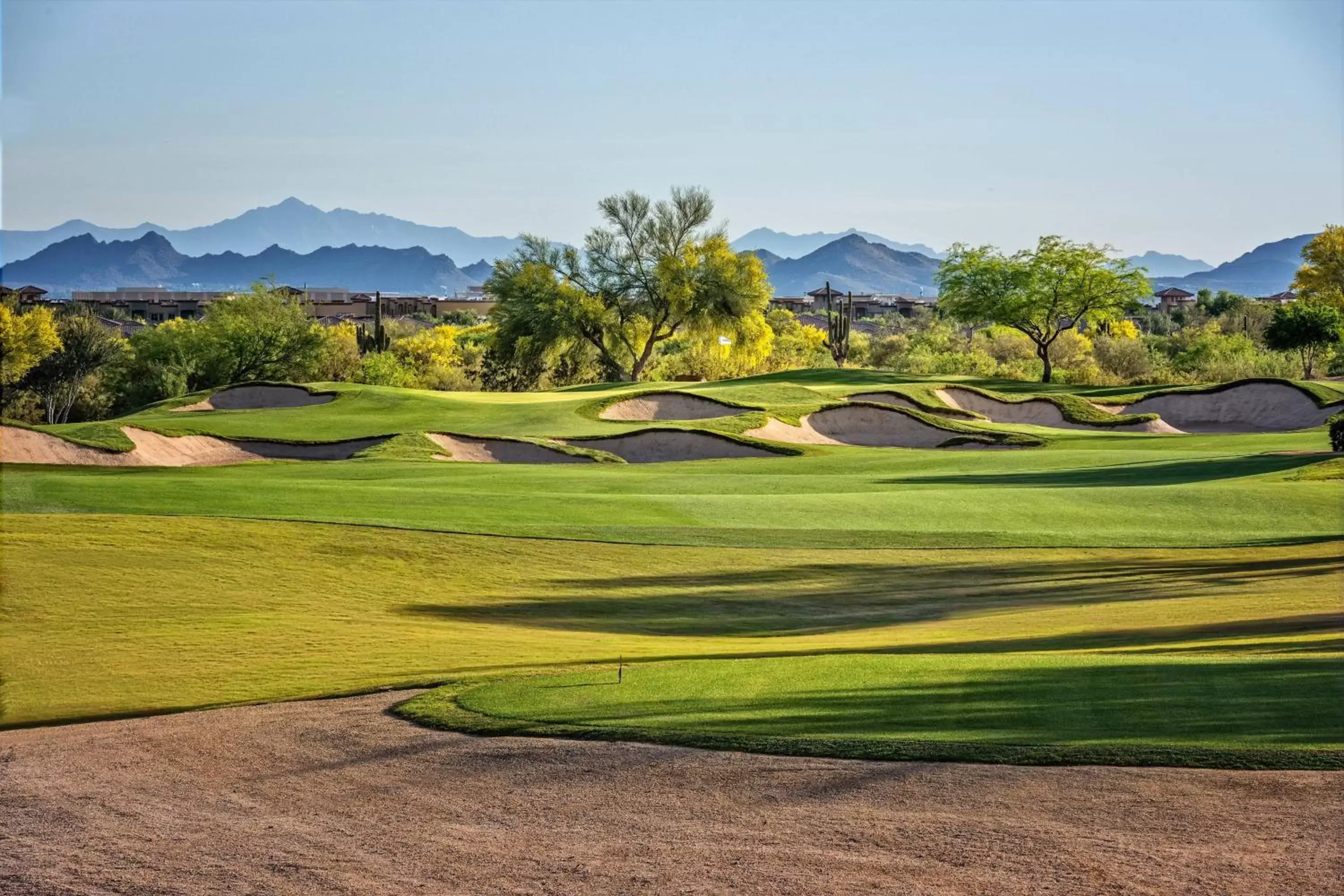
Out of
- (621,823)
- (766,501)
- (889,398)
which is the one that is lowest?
(621,823)

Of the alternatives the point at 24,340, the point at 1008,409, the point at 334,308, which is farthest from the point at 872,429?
the point at 334,308

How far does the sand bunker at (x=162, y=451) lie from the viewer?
96.7 feet

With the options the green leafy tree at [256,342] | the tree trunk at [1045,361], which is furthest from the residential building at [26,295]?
the tree trunk at [1045,361]

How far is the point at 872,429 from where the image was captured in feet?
143

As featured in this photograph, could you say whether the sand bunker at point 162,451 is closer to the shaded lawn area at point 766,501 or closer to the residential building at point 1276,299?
the shaded lawn area at point 766,501

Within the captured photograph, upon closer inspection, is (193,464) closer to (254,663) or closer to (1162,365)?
(254,663)

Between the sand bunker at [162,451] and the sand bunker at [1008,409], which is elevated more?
the sand bunker at [1008,409]

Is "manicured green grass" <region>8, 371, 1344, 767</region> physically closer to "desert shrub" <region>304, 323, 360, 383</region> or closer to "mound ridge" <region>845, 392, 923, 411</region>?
"mound ridge" <region>845, 392, 923, 411</region>

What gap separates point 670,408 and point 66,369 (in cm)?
4228

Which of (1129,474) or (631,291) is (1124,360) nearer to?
(631,291)

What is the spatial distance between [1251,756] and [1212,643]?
3941 mm

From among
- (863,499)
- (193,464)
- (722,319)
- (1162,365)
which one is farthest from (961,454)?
(1162,365)

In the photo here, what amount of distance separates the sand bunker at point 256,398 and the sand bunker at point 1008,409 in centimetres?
2409

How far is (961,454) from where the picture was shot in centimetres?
3409
